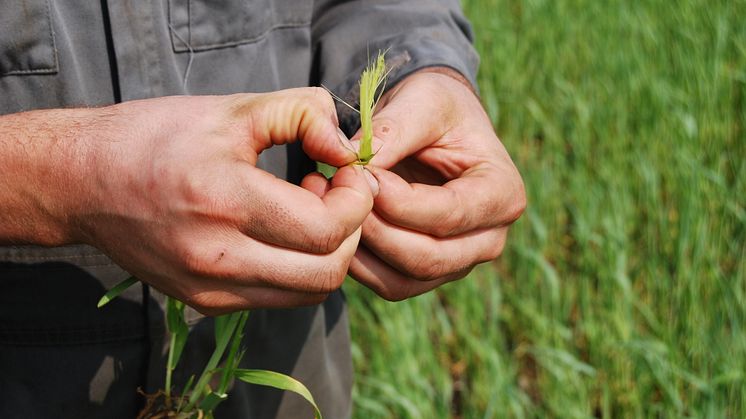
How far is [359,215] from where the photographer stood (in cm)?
84

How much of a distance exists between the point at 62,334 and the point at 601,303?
1383mm

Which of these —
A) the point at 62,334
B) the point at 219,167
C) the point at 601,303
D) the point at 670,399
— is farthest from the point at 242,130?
the point at 601,303

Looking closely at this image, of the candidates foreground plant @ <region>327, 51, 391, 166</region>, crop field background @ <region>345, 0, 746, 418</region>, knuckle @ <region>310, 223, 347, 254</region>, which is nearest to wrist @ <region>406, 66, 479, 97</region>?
foreground plant @ <region>327, 51, 391, 166</region>

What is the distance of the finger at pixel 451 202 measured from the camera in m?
0.94

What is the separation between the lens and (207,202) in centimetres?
76

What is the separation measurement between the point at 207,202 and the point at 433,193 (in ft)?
0.98

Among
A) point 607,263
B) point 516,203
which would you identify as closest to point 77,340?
point 516,203

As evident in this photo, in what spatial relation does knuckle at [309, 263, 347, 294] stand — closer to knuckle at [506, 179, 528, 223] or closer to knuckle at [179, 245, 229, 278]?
knuckle at [179, 245, 229, 278]

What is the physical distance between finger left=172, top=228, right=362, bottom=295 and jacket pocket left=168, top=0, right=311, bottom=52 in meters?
0.36

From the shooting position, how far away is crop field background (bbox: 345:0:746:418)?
182cm

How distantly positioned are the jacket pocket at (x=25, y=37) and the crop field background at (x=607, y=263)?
3.68 feet

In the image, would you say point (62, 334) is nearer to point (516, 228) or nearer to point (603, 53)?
point (516, 228)

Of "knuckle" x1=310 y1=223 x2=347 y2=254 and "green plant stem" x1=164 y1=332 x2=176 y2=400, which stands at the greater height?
"knuckle" x1=310 y1=223 x2=347 y2=254

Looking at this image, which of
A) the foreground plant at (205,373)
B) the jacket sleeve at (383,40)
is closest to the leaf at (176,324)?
the foreground plant at (205,373)
